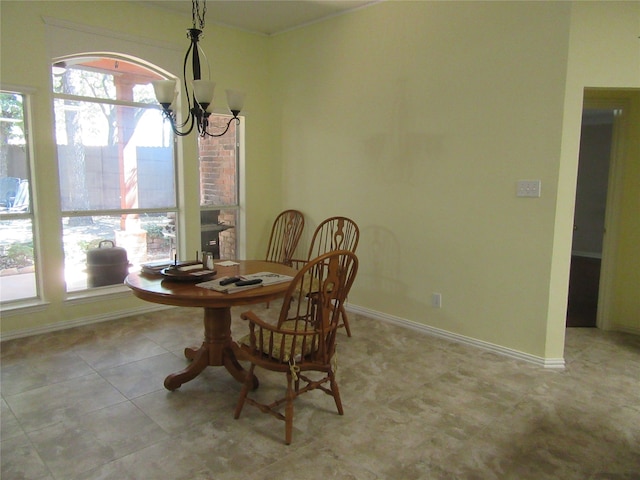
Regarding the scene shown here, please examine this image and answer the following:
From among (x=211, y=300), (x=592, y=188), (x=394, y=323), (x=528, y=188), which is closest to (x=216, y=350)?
(x=211, y=300)

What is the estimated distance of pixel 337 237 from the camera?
4320mm

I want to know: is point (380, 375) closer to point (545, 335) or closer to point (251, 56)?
point (545, 335)

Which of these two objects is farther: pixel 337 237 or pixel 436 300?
pixel 337 237

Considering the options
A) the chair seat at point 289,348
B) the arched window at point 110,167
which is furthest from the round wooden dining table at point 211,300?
the arched window at point 110,167

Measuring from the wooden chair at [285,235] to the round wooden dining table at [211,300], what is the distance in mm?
1518

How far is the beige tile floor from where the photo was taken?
2043 millimetres

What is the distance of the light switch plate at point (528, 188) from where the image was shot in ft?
10.1

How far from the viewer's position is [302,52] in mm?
4637

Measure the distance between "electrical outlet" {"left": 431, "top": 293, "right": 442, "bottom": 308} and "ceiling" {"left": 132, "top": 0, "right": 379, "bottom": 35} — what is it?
8.49ft

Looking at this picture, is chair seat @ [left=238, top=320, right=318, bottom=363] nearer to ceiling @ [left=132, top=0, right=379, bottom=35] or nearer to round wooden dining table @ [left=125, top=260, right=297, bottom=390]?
round wooden dining table @ [left=125, top=260, right=297, bottom=390]

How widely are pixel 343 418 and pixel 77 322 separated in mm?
2667

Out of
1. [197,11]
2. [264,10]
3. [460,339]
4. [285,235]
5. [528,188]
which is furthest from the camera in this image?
[285,235]

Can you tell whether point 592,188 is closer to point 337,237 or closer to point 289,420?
point 337,237

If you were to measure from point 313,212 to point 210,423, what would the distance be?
106 inches
